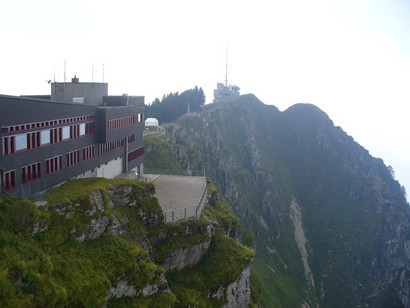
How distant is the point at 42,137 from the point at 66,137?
12.9ft

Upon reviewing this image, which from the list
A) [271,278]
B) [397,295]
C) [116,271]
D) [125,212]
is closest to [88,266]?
[116,271]

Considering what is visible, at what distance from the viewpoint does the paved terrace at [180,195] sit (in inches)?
1487

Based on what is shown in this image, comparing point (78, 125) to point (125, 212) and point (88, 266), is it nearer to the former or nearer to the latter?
point (125, 212)

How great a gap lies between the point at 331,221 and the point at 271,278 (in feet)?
166

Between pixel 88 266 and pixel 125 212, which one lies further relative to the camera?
pixel 125 212

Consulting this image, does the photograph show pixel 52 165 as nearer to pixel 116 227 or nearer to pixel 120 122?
pixel 116 227

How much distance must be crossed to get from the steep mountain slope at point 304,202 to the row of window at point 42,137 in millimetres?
64255

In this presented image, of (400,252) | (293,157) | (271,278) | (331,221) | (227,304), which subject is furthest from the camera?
(293,157)

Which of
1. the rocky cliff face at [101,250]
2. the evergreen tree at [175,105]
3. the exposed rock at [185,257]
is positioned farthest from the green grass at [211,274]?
the evergreen tree at [175,105]

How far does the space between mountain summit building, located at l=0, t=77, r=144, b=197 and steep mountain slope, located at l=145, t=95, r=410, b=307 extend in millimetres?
53373

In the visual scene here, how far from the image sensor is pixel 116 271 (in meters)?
26.1

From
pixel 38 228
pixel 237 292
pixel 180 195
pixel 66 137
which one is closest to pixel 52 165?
pixel 66 137

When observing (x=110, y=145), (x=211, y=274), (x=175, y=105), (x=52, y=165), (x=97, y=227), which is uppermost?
(x=175, y=105)

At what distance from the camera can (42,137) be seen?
31.7 meters
